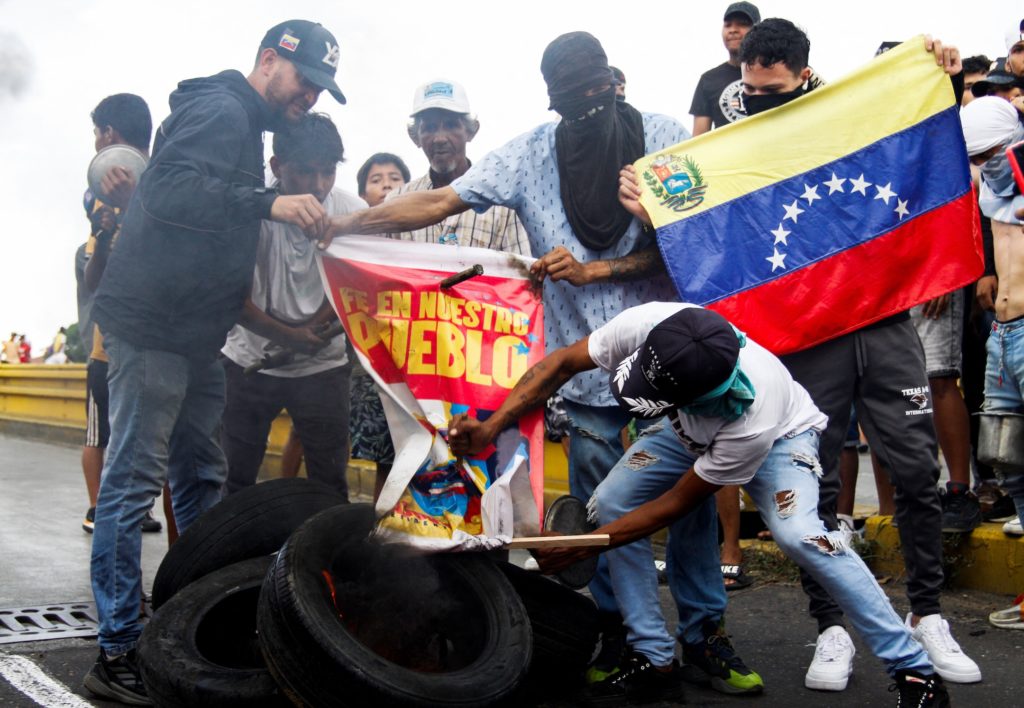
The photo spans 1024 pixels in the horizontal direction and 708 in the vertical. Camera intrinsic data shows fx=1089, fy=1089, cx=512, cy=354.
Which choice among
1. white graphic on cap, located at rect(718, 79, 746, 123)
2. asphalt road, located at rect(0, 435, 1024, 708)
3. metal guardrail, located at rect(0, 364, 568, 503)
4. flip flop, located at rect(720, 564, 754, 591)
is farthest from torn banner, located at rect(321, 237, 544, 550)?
metal guardrail, located at rect(0, 364, 568, 503)

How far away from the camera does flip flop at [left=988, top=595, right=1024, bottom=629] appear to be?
14.5 ft

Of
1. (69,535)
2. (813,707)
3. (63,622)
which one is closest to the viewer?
(813,707)

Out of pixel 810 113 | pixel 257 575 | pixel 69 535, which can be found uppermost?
pixel 810 113

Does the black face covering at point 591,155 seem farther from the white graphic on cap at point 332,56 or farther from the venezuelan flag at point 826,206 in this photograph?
the white graphic on cap at point 332,56

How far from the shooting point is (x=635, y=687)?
12.1ft

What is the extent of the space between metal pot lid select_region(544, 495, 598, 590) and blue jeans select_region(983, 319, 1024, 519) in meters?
1.89

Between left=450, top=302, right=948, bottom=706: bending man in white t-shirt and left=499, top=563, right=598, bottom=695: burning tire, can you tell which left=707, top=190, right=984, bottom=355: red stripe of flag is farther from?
left=499, top=563, right=598, bottom=695: burning tire

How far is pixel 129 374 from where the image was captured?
13.0 feet

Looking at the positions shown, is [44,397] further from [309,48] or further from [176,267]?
[309,48]

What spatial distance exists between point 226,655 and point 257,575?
0.91ft

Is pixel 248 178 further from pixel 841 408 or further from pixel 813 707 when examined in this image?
pixel 813 707

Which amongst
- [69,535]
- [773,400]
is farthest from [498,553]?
[69,535]

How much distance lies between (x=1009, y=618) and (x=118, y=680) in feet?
11.4

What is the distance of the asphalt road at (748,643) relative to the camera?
371cm
